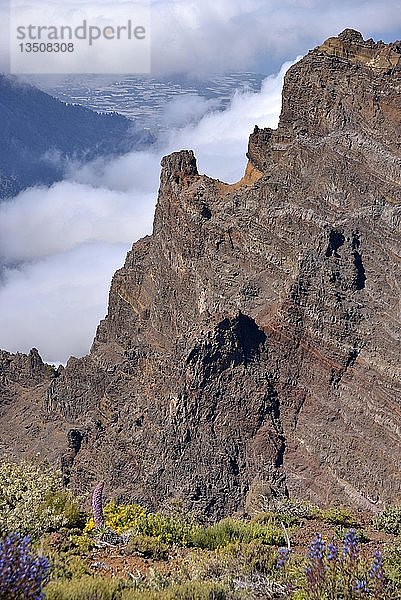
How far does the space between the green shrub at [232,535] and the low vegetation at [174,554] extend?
3cm

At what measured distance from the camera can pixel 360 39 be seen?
5262 cm

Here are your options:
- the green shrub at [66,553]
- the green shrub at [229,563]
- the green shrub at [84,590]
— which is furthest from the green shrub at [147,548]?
the green shrub at [84,590]

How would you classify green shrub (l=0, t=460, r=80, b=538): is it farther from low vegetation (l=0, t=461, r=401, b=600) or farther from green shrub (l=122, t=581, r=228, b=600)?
green shrub (l=122, t=581, r=228, b=600)

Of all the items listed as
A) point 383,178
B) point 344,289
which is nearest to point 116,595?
point 344,289

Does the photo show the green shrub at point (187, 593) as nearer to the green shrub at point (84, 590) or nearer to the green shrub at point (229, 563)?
the green shrub at point (84, 590)

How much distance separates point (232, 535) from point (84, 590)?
7.34 m

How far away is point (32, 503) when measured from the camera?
757 inches

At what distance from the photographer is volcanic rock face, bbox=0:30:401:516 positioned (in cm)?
3981

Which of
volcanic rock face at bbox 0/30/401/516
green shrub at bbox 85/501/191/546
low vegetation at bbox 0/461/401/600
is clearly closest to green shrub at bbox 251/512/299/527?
low vegetation at bbox 0/461/401/600

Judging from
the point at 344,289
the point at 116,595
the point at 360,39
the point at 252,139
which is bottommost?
the point at 116,595

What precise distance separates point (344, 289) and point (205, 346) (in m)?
8.38

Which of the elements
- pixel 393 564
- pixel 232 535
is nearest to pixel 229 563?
pixel 393 564

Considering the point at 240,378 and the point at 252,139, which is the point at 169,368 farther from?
the point at 252,139

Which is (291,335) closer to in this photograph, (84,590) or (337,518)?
(337,518)
